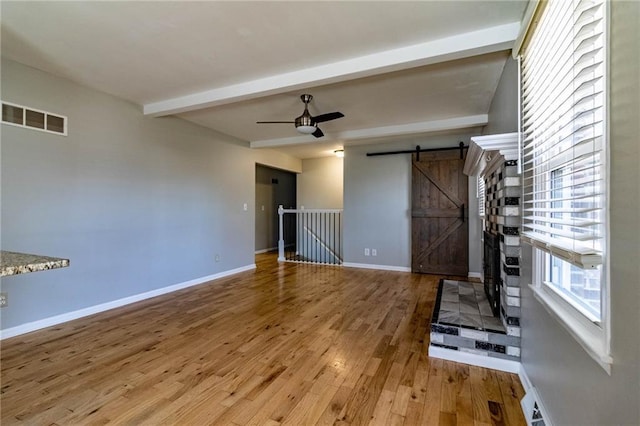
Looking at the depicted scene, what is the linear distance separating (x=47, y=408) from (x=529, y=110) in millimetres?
3404

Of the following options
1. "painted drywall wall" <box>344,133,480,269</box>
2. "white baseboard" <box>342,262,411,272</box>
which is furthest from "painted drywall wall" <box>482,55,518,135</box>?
"white baseboard" <box>342,262,411,272</box>

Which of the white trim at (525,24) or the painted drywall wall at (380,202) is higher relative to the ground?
the white trim at (525,24)

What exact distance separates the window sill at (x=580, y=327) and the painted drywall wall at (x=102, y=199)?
4.08 metres

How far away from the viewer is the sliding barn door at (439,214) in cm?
520

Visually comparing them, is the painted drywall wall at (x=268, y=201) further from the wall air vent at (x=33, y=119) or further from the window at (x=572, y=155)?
the window at (x=572, y=155)

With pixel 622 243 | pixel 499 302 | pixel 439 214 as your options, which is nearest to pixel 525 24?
pixel 622 243

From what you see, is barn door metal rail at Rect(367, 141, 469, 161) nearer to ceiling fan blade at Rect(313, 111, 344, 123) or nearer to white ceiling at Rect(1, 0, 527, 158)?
white ceiling at Rect(1, 0, 527, 158)

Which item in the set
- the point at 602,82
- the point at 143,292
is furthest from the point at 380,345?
the point at 143,292

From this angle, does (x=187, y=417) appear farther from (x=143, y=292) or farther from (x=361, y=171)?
(x=361, y=171)

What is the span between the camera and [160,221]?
13.4ft

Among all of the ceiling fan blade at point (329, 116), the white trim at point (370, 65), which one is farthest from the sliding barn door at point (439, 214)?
the white trim at point (370, 65)

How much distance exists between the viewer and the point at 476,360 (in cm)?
226

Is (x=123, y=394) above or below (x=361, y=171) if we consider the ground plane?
below

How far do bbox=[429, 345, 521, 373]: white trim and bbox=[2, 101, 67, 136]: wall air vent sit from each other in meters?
4.09
